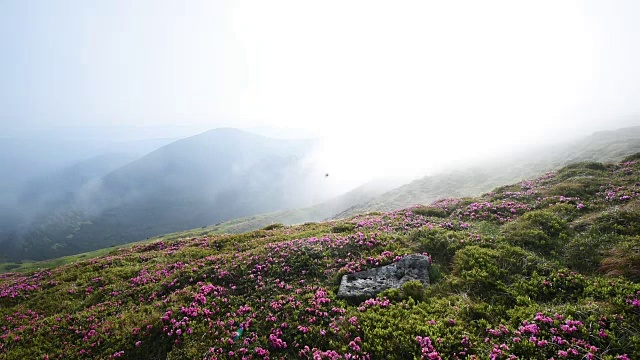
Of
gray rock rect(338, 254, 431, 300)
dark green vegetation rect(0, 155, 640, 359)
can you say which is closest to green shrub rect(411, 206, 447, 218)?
dark green vegetation rect(0, 155, 640, 359)

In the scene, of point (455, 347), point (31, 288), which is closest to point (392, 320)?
point (455, 347)

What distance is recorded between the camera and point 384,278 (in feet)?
49.0

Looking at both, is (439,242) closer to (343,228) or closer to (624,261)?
(624,261)

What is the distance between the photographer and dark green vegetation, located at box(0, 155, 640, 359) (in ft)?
32.8

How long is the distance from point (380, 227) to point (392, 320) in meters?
12.0

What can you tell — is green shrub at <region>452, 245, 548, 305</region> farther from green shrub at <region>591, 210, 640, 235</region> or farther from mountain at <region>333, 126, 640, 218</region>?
mountain at <region>333, 126, 640, 218</region>

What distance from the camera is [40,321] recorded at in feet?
52.9

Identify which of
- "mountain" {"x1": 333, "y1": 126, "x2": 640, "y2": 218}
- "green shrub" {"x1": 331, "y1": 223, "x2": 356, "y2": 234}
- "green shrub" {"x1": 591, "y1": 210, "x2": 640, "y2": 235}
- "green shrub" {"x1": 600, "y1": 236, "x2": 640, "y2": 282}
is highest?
"green shrub" {"x1": 331, "y1": 223, "x2": 356, "y2": 234}

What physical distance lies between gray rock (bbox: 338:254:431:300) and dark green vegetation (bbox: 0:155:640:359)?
0.60 metres

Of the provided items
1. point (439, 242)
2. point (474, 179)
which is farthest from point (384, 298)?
point (474, 179)

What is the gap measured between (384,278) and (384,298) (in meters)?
1.83

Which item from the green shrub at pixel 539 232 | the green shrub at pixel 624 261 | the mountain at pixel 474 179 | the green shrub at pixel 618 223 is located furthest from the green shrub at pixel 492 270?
the mountain at pixel 474 179

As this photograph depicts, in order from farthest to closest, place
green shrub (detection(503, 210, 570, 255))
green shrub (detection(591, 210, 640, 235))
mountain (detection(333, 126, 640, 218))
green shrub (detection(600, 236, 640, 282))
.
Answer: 1. mountain (detection(333, 126, 640, 218))
2. green shrub (detection(503, 210, 570, 255))
3. green shrub (detection(591, 210, 640, 235))
4. green shrub (detection(600, 236, 640, 282))

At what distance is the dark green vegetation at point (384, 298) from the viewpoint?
10000mm
